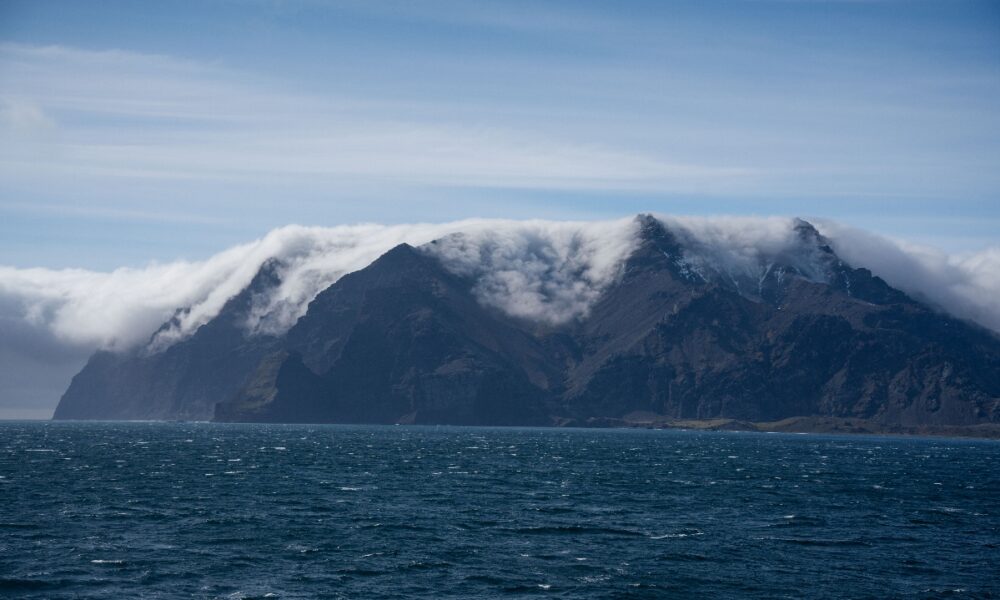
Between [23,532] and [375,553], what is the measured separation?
34673 mm

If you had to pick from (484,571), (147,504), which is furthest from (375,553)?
(147,504)

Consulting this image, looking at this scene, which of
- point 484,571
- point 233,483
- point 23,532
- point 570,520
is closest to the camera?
point 484,571

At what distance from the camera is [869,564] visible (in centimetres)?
10250

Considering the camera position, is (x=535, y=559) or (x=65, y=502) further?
(x=65, y=502)

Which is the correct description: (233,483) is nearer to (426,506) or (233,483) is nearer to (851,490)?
(426,506)

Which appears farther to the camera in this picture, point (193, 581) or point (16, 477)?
point (16, 477)

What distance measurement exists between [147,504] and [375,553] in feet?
143

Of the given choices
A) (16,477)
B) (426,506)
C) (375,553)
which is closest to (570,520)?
(426,506)

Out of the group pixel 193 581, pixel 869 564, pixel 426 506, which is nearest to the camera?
pixel 193 581

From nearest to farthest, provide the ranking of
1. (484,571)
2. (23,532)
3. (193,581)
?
(193,581), (484,571), (23,532)

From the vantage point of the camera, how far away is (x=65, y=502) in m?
135

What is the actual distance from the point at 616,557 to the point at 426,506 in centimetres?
4143

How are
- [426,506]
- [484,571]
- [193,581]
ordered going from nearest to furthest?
Result: 1. [193,581]
2. [484,571]
3. [426,506]

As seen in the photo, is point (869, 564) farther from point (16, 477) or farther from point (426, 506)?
point (16, 477)
